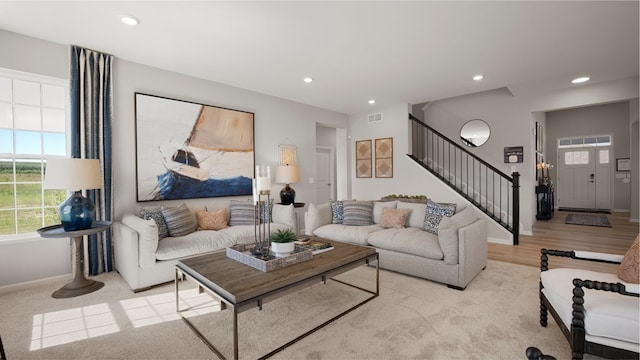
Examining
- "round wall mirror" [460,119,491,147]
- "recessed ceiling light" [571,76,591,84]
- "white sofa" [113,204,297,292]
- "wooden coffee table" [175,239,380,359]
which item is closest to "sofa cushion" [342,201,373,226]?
"wooden coffee table" [175,239,380,359]

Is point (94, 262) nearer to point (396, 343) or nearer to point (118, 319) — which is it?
point (118, 319)

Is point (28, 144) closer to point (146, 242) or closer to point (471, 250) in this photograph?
point (146, 242)

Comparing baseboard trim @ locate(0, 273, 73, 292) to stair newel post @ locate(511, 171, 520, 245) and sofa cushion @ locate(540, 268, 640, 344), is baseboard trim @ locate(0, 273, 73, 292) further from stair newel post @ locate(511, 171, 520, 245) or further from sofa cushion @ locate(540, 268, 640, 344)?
stair newel post @ locate(511, 171, 520, 245)

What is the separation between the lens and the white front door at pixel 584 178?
838cm

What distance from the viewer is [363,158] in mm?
6887

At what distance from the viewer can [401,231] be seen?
3.63 metres

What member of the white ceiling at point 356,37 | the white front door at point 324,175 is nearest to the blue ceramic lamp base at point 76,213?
the white ceiling at point 356,37

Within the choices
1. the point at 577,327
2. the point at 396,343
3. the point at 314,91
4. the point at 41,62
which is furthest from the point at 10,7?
the point at 577,327

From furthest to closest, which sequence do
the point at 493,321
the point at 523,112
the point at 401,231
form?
the point at 523,112
the point at 401,231
the point at 493,321

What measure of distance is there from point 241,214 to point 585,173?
10.3 m

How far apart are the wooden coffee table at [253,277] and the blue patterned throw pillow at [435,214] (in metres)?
1.31

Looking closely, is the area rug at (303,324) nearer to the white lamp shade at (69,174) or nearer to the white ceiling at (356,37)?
the white lamp shade at (69,174)

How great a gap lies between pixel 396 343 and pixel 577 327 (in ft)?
3.45

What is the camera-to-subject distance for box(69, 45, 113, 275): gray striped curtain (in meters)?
3.29
